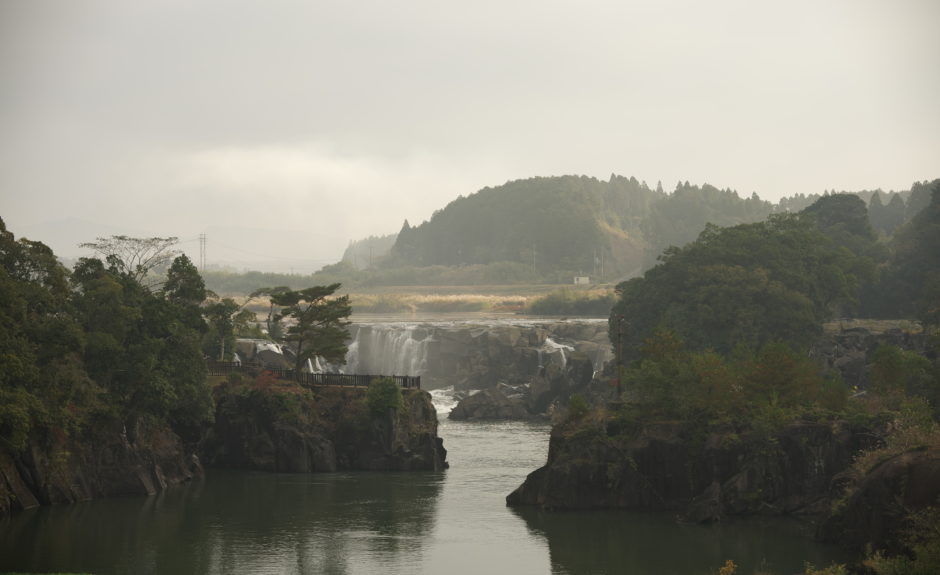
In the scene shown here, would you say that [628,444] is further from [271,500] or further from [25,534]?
[25,534]

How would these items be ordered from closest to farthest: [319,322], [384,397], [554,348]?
[384,397] → [319,322] → [554,348]

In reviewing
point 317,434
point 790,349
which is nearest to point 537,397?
point 317,434

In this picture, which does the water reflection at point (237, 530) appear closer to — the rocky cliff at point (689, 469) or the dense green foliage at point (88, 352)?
the dense green foliage at point (88, 352)

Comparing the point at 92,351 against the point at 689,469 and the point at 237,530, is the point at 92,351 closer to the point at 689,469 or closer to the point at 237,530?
the point at 237,530

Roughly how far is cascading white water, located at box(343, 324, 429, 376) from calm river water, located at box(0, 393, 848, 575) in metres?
65.1

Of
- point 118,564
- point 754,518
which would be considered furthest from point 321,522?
point 754,518

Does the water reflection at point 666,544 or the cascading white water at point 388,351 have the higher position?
the cascading white water at point 388,351

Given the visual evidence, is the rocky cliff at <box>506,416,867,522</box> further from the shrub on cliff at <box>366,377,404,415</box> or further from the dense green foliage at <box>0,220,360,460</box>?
the dense green foliage at <box>0,220,360,460</box>

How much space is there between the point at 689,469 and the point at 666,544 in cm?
761

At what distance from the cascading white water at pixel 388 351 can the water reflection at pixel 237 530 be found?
63741 mm

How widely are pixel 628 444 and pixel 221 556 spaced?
21.7 meters

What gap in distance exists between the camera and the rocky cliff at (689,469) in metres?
56.8

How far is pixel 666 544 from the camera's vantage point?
52.2m

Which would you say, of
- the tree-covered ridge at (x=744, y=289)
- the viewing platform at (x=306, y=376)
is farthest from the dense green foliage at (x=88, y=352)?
the tree-covered ridge at (x=744, y=289)
